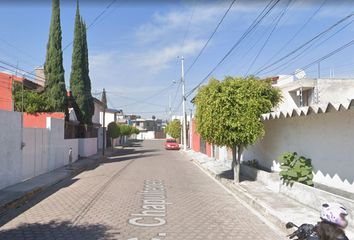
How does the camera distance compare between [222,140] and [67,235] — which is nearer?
[67,235]

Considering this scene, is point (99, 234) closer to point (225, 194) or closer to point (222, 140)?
point (225, 194)

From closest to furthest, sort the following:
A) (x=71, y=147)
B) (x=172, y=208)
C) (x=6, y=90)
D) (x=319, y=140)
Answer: (x=172, y=208), (x=319, y=140), (x=6, y=90), (x=71, y=147)

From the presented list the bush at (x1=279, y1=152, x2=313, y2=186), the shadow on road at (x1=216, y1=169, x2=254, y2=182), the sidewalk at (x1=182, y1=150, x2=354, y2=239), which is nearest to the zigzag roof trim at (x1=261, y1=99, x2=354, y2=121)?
the bush at (x1=279, y1=152, x2=313, y2=186)

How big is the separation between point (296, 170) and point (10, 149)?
958 cm

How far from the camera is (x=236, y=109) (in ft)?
48.2

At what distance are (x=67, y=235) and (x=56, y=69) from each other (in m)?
22.7

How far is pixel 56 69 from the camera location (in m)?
29.0

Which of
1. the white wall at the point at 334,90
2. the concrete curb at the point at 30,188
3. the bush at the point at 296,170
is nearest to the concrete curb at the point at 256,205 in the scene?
the bush at the point at 296,170

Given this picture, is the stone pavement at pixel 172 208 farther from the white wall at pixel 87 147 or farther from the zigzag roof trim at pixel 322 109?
the white wall at pixel 87 147

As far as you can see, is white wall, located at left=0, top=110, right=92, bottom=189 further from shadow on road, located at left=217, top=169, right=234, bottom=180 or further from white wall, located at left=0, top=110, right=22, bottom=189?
shadow on road, located at left=217, top=169, right=234, bottom=180

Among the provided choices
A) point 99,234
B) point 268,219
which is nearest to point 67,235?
point 99,234

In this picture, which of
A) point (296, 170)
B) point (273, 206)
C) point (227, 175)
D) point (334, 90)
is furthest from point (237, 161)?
point (334, 90)

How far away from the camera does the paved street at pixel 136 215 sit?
320 inches

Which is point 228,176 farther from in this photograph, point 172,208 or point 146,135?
point 146,135
